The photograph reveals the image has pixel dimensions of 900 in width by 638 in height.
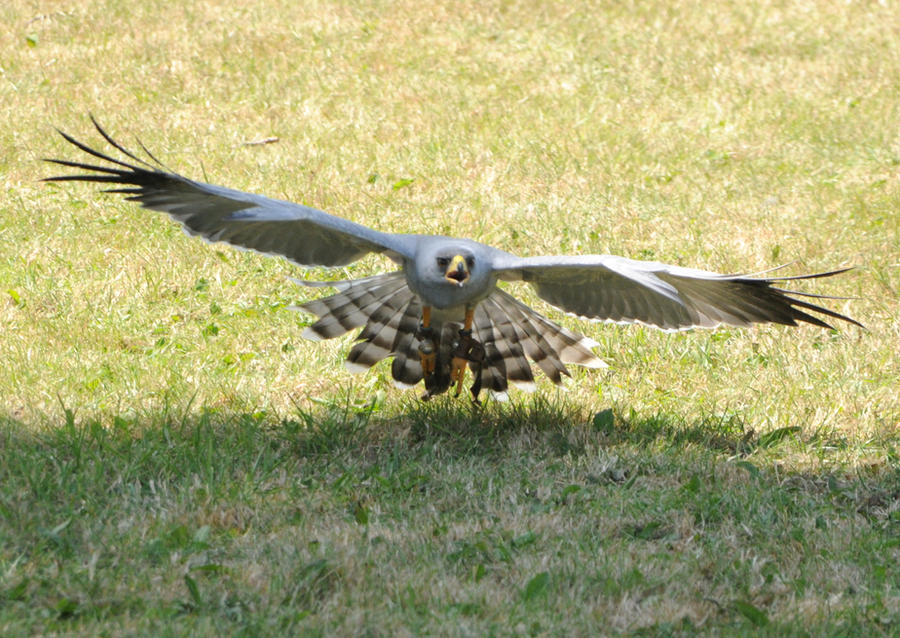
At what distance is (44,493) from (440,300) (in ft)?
6.83

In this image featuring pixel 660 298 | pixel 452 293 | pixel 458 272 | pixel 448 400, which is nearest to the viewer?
pixel 458 272

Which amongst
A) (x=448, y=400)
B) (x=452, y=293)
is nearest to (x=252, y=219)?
(x=452, y=293)

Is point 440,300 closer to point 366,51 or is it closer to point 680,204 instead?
point 680,204

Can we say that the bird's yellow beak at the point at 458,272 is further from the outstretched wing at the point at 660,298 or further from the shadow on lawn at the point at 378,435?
the shadow on lawn at the point at 378,435

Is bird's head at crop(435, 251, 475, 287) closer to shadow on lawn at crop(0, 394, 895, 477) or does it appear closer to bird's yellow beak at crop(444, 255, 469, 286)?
bird's yellow beak at crop(444, 255, 469, 286)

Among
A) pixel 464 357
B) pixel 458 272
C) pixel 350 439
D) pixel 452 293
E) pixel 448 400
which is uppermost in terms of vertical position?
pixel 458 272

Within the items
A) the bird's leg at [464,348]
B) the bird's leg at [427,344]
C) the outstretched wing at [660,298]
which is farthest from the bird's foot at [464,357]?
the outstretched wing at [660,298]

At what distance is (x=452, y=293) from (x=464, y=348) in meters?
0.48

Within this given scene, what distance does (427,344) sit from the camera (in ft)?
20.1

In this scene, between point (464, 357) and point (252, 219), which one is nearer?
point (252, 219)

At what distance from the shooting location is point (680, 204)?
9320 millimetres

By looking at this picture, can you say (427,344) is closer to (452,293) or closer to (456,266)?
(452,293)

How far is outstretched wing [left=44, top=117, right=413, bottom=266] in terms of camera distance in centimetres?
546

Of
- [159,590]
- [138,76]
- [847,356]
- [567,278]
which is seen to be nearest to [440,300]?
[567,278]
